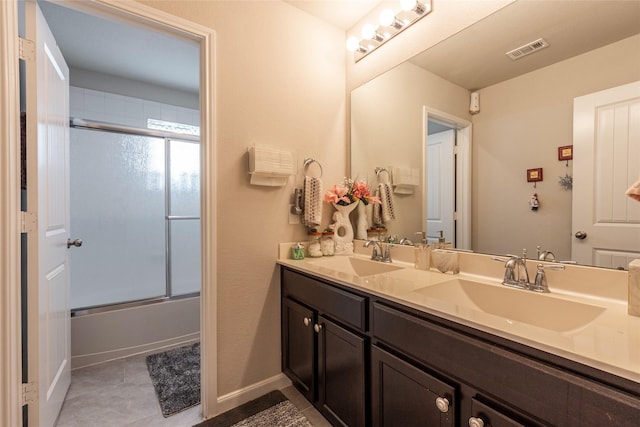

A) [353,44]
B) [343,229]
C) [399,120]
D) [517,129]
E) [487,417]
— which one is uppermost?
[353,44]

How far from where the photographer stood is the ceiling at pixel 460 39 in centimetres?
108

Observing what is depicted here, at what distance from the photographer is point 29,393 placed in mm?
1268

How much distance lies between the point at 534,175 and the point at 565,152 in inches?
5.3

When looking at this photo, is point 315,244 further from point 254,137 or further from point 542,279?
point 542,279

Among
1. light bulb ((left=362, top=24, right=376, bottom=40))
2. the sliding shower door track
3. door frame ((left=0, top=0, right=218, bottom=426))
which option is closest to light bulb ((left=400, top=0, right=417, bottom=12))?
light bulb ((left=362, top=24, right=376, bottom=40))

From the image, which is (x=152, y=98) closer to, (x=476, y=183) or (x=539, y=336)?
(x=476, y=183)

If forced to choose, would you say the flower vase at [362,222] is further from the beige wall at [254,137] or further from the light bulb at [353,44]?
the light bulb at [353,44]

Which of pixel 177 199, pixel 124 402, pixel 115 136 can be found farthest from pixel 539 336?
pixel 115 136

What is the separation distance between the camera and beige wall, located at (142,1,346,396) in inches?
64.7

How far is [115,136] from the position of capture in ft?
8.41

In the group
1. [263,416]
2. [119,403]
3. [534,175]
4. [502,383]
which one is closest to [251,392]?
[263,416]

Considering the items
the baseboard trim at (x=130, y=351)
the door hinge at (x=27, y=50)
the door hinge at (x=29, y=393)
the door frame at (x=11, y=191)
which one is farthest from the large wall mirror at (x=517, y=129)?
the baseboard trim at (x=130, y=351)

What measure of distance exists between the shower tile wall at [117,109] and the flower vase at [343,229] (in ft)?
6.61

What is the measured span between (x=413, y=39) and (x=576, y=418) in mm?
1843
